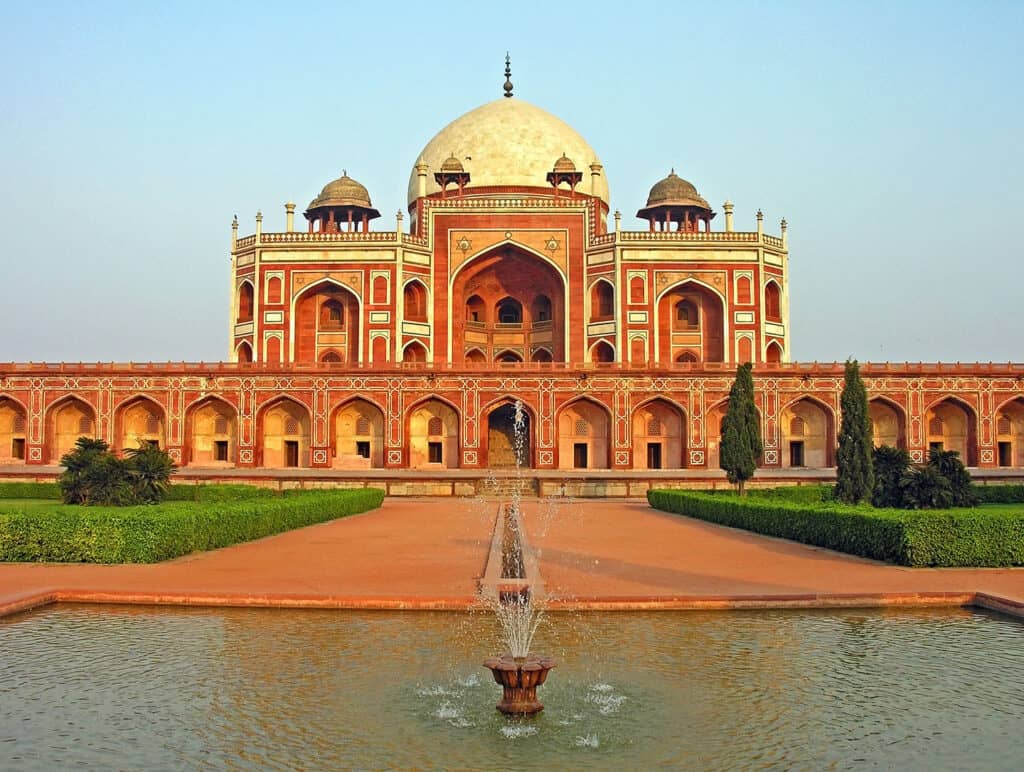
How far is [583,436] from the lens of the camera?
27297 millimetres

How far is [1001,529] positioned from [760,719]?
602 cm

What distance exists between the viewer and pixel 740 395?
18.8 metres

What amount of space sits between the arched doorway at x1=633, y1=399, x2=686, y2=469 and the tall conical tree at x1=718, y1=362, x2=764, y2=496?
7.95 meters

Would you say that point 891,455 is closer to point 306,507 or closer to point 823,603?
point 823,603

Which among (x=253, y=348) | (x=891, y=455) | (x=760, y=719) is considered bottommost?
(x=760, y=719)

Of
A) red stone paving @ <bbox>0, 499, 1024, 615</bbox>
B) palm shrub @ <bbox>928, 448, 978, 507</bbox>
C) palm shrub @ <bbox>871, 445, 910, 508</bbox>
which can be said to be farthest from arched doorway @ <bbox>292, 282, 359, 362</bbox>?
palm shrub @ <bbox>928, 448, 978, 507</bbox>

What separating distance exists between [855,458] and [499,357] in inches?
802

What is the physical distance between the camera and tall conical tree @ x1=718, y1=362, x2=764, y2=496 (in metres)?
18.3

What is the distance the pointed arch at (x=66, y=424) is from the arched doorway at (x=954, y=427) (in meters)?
23.0

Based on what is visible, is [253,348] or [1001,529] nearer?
[1001,529]

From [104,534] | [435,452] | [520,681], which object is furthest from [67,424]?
[520,681]

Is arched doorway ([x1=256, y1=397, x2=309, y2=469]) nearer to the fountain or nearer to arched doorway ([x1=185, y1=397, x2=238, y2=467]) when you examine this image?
arched doorway ([x1=185, y1=397, x2=238, y2=467])

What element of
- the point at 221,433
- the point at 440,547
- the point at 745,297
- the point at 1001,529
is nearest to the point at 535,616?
the point at 440,547

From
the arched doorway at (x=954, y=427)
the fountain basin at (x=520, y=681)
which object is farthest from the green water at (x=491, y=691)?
the arched doorway at (x=954, y=427)
